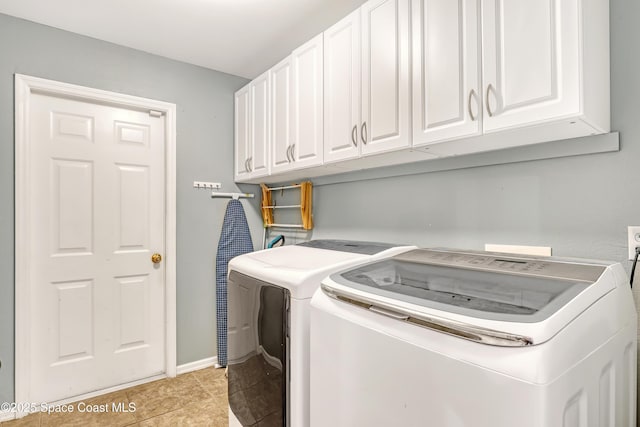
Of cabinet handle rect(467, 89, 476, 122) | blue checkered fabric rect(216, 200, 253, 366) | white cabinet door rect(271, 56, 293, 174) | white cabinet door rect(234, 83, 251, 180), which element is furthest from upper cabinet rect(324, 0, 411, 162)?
blue checkered fabric rect(216, 200, 253, 366)

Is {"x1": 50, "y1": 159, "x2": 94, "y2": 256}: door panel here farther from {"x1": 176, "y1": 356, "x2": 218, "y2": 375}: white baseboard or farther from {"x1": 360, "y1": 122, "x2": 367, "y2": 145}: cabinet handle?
{"x1": 360, "y1": 122, "x2": 367, "y2": 145}: cabinet handle

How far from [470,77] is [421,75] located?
0.73ft

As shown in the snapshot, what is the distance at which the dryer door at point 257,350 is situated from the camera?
4.36ft

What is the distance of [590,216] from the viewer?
1.23 meters

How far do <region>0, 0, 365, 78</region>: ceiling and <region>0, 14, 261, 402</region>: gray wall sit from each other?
5.1 inches

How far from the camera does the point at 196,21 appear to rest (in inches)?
83.8

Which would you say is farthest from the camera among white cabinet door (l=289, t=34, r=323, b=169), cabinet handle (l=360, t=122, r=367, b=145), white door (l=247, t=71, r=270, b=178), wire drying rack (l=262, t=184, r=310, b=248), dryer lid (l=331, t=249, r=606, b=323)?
wire drying rack (l=262, t=184, r=310, b=248)

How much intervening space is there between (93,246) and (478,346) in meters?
2.54

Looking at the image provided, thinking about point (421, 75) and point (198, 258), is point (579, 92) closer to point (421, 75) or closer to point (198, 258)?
point (421, 75)

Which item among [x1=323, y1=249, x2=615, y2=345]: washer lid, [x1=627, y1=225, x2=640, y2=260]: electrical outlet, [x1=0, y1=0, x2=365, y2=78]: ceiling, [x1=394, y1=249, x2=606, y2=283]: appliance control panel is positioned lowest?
[x1=323, y1=249, x2=615, y2=345]: washer lid

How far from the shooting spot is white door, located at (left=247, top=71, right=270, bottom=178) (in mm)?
2418

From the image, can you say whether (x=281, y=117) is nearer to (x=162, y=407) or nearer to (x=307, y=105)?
(x=307, y=105)

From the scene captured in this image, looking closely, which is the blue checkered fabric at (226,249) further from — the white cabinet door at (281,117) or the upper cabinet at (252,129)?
the white cabinet door at (281,117)

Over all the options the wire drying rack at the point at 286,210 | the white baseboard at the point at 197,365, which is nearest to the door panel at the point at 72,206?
the white baseboard at the point at 197,365
